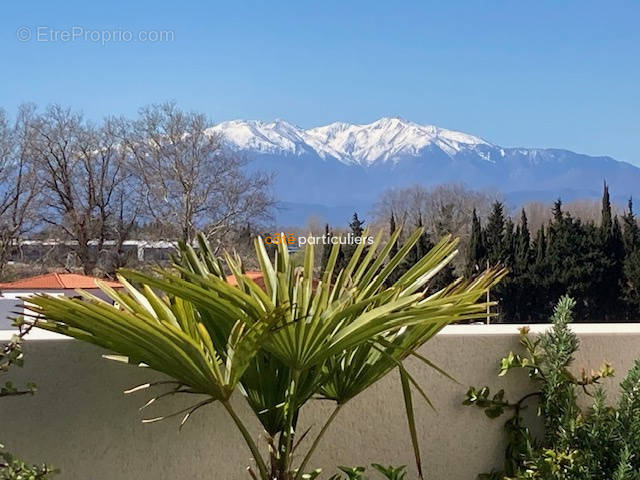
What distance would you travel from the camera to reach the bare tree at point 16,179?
30641mm

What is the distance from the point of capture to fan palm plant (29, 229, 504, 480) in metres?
1.64

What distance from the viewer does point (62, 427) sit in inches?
83.0

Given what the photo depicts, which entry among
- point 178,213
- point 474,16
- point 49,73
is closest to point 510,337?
point 178,213

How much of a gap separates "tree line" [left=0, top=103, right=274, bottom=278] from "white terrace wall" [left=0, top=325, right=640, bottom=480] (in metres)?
28.6

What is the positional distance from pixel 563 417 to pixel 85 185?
31.0m

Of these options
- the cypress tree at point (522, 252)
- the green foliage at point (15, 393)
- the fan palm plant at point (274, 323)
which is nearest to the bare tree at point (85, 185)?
the cypress tree at point (522, 252)

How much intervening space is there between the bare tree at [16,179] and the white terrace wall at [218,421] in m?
30.0

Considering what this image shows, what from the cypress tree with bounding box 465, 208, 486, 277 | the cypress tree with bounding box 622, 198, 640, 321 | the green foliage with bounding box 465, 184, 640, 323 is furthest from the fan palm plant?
the cypress tree with bounding box 465, 208, 486, 277

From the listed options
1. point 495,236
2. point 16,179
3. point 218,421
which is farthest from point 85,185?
point 218,421

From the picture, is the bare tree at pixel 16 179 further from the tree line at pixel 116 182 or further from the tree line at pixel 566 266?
the tree line at pixel 566 266

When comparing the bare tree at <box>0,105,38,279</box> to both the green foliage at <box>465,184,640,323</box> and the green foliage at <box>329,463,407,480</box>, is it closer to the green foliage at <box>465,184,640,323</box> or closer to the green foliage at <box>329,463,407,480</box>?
the green foliage at <box>465,184,640,323</box>

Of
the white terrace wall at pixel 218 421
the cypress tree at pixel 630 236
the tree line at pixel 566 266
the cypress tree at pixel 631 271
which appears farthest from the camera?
the cypress tree at pixel 630 236

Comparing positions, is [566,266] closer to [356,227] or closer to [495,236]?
[495,236]

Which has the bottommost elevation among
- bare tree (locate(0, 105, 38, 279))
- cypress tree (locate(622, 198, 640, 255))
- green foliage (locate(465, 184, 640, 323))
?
green foliage (locate(465, 184, 640, 323))
